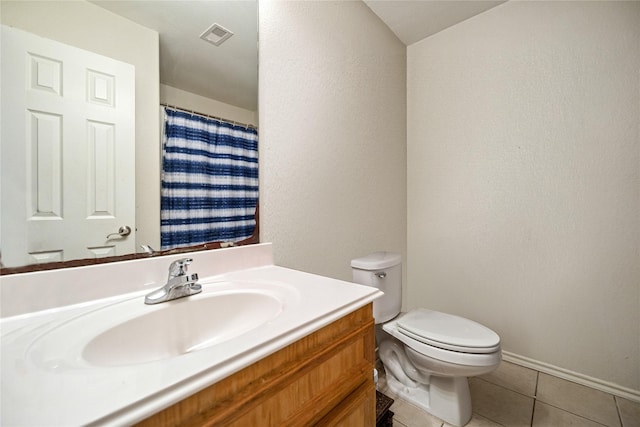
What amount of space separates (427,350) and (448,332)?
13 cm

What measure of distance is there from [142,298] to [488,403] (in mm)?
1672

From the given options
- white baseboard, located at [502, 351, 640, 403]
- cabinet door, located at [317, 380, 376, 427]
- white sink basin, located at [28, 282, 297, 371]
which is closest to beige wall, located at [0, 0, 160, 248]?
white sink basin, located at [28, 282, 297, 371]

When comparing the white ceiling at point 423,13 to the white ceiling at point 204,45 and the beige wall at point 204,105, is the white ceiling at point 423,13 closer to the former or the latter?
the white ceiling at point 204,45

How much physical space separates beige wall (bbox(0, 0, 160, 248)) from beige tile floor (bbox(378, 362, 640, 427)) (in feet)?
4.70

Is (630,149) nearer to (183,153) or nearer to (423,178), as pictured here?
(423,178)

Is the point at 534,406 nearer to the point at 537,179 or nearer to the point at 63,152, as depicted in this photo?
the point at 537,179

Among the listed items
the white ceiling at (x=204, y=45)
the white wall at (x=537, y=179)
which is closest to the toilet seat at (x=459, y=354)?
the white wall at (x=537, y=179)

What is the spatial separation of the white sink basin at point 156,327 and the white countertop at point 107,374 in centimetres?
2

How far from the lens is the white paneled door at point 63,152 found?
63cm

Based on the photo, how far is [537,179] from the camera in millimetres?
1612

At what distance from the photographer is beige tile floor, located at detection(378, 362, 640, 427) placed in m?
1.25

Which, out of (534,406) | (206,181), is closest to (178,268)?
(206,181)

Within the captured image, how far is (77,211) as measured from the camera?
2.34 feet

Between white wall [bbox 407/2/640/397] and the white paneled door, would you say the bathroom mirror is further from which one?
white wall [bbox 407/2/640/397]
